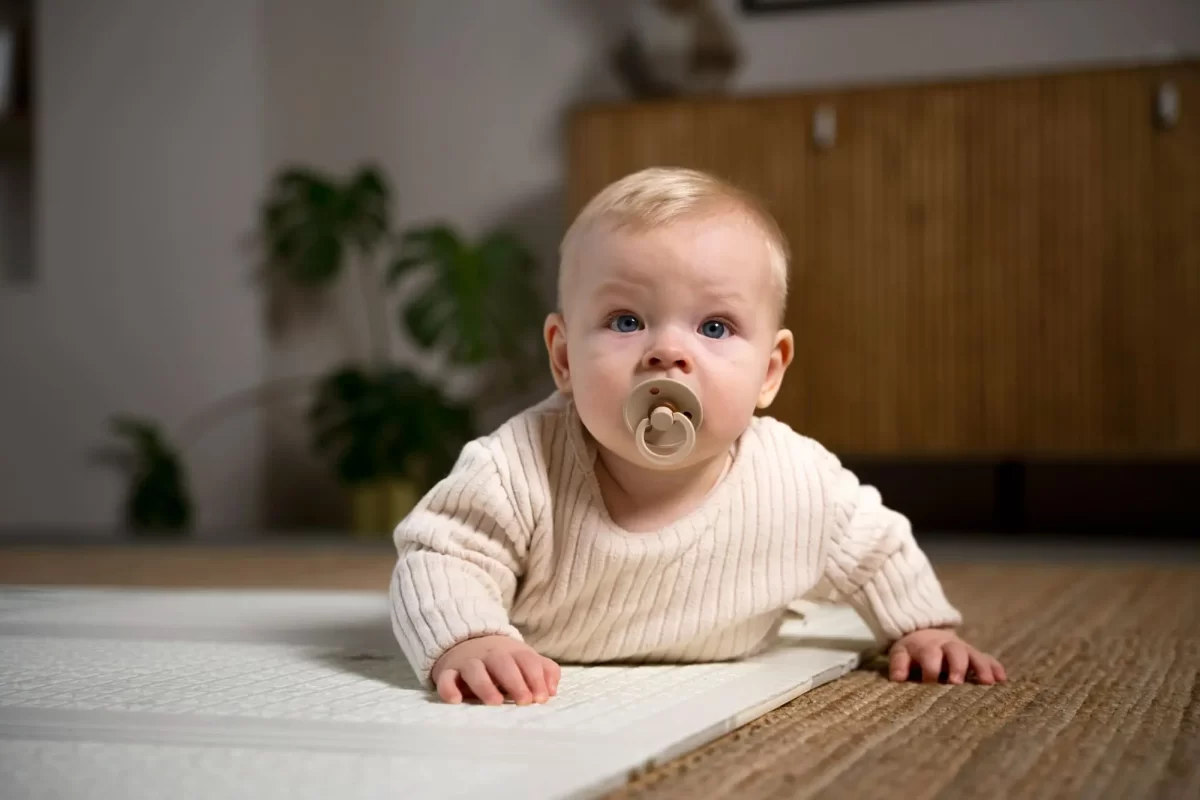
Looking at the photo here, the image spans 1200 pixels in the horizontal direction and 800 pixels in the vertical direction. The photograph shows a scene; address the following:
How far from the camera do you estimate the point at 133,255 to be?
3488 millimetres

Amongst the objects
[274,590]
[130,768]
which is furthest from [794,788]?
[274,590]

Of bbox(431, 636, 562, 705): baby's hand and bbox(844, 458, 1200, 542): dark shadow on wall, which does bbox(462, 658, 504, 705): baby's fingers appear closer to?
bbox(431, 636, 562, 705): baby's hand

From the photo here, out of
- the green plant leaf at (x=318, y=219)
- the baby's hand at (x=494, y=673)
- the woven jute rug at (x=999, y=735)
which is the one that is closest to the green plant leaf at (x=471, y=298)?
the green plant leaf at (x=318, y=219)

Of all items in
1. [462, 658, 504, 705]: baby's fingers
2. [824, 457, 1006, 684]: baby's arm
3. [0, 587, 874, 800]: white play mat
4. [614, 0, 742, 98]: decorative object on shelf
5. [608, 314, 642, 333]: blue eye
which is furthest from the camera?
[614, 0, 742, 98]: decorative object on shelf

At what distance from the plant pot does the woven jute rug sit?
2.07 m

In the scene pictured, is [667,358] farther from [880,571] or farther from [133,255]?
[133,255]

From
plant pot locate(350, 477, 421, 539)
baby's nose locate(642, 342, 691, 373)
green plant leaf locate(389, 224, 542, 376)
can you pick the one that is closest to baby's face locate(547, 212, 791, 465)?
baby's nose locate(642, 342, 691, 373)

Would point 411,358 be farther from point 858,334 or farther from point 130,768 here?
point 130,768

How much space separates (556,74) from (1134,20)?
139 centimetres

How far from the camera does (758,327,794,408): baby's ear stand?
983 mm

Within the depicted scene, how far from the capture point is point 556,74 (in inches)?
135

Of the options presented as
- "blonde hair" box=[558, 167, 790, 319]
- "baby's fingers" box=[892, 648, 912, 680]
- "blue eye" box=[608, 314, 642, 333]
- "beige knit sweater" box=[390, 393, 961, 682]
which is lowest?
"baby's fingers" box=[892, 648, 912, 680]

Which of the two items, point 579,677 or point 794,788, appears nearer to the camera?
point 794,788

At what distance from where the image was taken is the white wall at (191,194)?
3.45m
